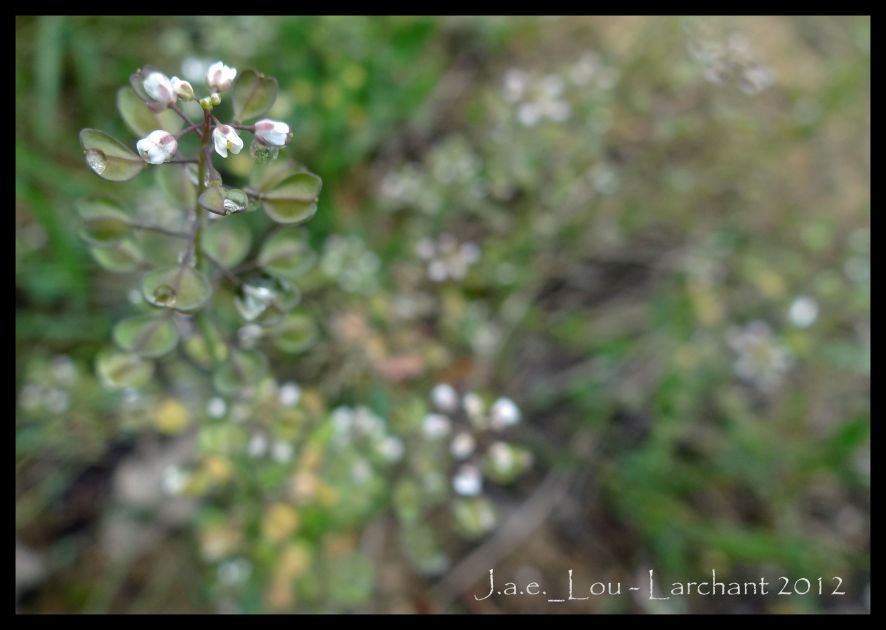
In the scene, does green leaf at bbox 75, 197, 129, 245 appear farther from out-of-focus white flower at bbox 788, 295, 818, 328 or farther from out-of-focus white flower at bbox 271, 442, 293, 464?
out-of-focus white flower at bbox 788, 295, 818, 328

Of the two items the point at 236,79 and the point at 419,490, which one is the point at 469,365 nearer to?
the point at 419,490

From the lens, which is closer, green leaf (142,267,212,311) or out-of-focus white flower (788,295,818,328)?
green leaf (142,267,212,311)

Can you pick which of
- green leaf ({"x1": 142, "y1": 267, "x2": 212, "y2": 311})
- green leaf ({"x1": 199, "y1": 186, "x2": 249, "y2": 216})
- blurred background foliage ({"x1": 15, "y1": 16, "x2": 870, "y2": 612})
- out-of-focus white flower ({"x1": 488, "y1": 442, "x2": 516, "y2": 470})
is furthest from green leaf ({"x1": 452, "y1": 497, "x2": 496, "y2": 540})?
green leaf ({"x1": 199, "y1": 186, "x2": 249, "y2": 216})

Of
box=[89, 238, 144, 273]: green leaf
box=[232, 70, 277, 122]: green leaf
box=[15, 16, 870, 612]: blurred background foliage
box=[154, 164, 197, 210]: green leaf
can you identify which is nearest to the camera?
box=[232, 70, 277, 122]: green leaf

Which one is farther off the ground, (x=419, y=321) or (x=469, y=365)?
(x=419, y=321)
